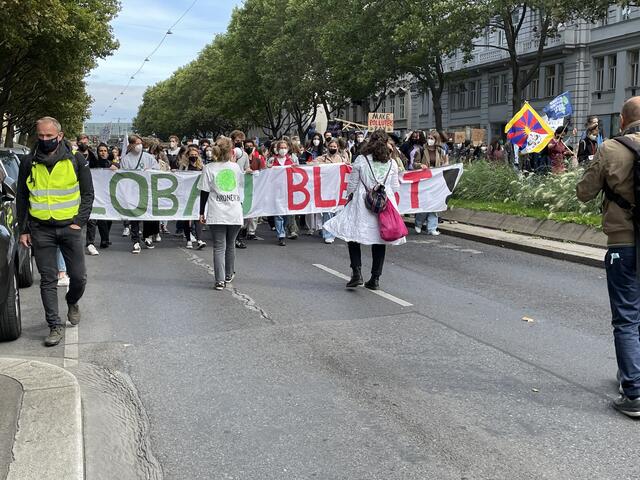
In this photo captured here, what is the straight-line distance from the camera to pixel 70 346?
21.1 feet

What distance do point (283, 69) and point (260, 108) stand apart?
54.9 ft

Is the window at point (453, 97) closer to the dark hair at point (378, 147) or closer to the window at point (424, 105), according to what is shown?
the window at point (424, 105)

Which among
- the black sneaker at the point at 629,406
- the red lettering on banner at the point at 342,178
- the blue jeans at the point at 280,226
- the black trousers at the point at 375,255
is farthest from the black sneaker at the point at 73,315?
the red lettering on banner at the point at 342,178

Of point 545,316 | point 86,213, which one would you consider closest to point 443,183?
point 545,316

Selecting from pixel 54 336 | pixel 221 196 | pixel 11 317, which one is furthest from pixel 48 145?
pixel 221 196

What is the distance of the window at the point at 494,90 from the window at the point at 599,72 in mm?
9163

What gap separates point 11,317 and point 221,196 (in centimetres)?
322

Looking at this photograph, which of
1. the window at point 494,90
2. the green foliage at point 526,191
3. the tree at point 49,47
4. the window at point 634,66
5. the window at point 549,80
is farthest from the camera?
the window at point 494,90

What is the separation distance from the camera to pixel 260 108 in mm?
65812

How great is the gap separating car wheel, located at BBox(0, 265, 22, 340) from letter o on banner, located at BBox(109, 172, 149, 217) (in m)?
6.66

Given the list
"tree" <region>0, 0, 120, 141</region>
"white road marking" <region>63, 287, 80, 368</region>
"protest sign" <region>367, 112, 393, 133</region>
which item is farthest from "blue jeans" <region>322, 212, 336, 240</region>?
"protest sign" <region>367, 112, 393, 133</region>

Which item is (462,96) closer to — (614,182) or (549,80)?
(549,80)

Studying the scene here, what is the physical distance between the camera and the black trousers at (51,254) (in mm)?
6461

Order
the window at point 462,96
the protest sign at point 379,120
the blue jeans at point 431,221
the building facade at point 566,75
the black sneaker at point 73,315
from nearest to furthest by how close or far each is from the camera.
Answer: the black sneaker at point 73,315, the blue jeans at point 431,221, the protest sign at point 379,120, the building facade at point 566,75, the window at point 462,96
